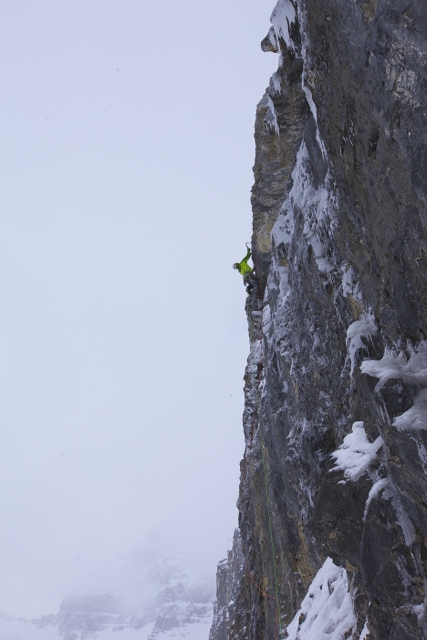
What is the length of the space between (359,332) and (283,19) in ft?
16.5

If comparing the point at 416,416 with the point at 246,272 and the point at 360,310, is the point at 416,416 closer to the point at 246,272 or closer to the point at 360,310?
the point at 360,310

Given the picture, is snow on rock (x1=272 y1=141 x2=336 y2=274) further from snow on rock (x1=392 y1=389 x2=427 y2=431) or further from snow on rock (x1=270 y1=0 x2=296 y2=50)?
snow on rock (x1=392 y1=389 x2=427 y2=431)

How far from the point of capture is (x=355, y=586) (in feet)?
19.0

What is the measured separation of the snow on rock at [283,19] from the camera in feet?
24.3

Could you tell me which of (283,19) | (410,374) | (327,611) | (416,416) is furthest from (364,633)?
(283,19)

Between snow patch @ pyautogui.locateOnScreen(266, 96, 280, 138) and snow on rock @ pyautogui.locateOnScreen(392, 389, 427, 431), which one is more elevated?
snow patch @ pyautogui.locateOnScreen(266, 96, 280, 138)

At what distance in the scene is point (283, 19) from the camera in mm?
7762

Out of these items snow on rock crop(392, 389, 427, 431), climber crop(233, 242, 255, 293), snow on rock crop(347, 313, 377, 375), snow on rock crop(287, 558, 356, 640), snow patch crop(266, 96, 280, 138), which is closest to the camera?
snow on rock crop(392, 389, 427, 431)

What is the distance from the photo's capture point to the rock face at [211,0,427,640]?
4266mm

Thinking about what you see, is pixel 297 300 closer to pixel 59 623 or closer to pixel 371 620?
pixel 371 620

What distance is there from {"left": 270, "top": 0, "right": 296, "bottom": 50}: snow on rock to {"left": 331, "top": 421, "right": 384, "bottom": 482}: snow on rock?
5.72 m

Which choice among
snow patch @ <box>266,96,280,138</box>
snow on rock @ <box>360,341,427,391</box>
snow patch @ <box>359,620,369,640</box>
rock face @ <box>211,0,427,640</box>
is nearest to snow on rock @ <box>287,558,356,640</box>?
rock face @ <box>211,0,427,640</box>

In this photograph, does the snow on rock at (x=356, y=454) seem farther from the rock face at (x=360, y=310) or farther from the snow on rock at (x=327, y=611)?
the snow on rock at (x=327, y=611)

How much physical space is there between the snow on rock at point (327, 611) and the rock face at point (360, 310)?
26mm
